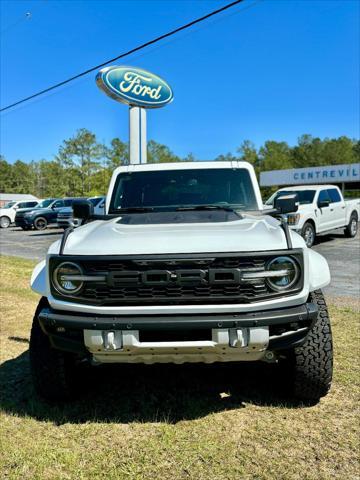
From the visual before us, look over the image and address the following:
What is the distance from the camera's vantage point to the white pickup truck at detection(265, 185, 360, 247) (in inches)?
454

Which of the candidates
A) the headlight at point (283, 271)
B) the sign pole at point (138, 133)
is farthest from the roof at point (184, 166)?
the sign pole at point (138, 133)

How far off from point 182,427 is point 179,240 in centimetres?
121

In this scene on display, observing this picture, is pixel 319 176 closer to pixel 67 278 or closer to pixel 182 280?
pixel 182 280

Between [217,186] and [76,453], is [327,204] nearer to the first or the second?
[217,186]

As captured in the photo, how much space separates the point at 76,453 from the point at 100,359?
0.54 meters

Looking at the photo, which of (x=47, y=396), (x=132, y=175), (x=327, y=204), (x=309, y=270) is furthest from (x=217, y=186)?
(x=327, y=204)

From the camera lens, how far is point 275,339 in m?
2.55

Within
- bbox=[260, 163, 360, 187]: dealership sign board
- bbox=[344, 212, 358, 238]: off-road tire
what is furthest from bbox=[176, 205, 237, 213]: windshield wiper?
bbox=[260, 163, 360, 187]: dealership sign board

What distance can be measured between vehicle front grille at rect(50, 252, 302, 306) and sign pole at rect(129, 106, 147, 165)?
1058cm

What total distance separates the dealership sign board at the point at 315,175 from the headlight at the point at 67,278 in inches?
1428

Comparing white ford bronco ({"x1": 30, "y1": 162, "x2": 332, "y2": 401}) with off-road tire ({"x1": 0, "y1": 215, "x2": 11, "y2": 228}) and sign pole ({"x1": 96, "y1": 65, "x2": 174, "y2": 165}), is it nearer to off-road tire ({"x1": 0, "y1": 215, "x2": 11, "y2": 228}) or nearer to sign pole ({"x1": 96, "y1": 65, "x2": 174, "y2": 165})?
sign pole ({"x1": 96, "y1": 65, "x2": 174, "y2": 165})

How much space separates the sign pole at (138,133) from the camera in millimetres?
12922

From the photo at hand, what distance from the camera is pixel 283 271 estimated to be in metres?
2.56

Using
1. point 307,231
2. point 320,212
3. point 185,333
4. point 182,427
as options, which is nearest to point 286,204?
point 185,333
